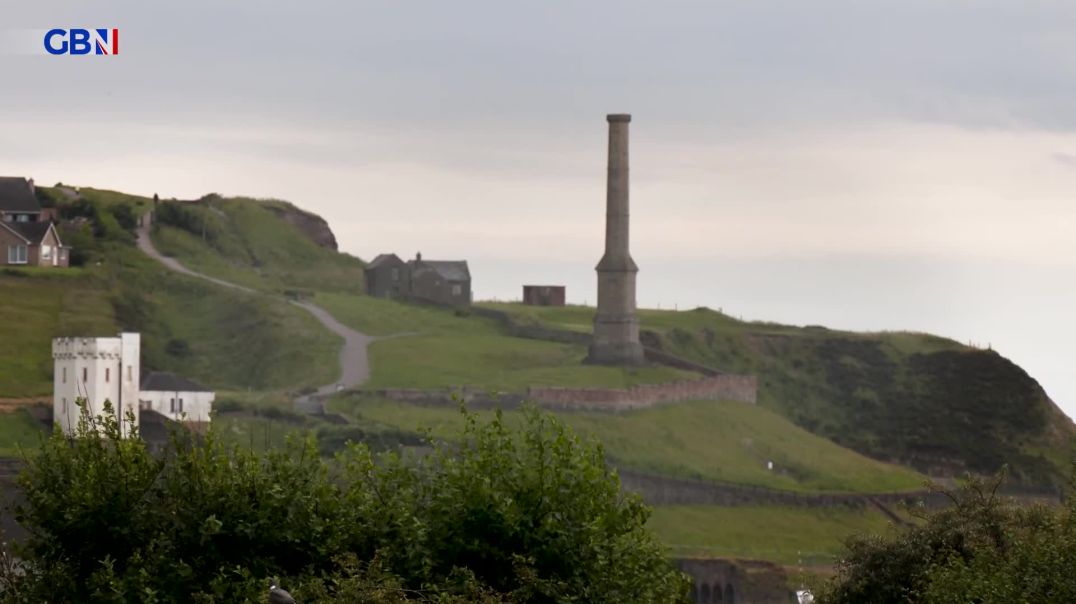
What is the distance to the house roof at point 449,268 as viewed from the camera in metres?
154

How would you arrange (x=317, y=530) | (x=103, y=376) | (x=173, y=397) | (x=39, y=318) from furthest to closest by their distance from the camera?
(x=39, y=318), (x=173, y=397), (x=103, y=376), (x=317, y=530)

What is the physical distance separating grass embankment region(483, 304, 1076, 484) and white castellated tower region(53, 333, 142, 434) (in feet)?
122

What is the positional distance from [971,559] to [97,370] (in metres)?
69.0

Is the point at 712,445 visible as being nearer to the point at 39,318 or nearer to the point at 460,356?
the point at 460,356

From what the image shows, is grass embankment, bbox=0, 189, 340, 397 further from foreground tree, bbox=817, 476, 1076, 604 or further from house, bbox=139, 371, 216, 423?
foreground tree, bbox=817, 476, 1076, 604

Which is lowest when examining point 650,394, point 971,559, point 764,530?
point 764,530

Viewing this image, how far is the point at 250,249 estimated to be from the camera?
17075 cm

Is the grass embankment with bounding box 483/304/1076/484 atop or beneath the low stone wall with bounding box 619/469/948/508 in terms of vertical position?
atop

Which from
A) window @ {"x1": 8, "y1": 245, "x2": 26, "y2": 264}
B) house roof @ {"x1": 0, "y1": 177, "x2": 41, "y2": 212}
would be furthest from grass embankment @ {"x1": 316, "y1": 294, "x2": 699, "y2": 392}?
house roof @ {"x1": 0, "y1": 177, "x2": 41, "y2": 212}

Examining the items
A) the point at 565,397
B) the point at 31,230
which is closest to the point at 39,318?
the point at 31,230

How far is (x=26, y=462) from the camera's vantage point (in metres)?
46.9

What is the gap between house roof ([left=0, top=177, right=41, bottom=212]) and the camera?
152 metres

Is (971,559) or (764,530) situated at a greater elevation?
(971,559)

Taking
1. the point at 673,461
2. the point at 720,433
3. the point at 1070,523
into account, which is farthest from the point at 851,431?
the point at 1070,523
